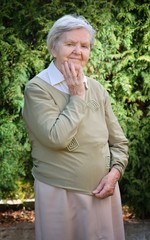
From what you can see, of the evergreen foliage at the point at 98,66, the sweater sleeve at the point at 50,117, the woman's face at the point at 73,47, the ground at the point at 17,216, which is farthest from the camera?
the ground at the point at 17,216

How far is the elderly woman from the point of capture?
80.5 inches

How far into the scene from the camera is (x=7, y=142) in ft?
12.7

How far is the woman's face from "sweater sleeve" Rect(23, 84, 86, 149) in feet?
0.63

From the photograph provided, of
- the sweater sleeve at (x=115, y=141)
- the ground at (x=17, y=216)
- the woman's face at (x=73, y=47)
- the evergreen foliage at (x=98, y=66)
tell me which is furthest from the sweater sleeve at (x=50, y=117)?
the ground at (x=17, y=216)

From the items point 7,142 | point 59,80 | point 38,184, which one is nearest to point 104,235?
point 38,184

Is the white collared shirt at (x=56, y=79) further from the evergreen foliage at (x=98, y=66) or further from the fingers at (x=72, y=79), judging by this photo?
the evergreen foliage at (x=98, y=66)

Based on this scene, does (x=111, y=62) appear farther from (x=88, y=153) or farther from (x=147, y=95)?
(x=88, y=153)

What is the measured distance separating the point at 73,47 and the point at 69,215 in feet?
2.78

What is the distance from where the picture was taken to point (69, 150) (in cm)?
206

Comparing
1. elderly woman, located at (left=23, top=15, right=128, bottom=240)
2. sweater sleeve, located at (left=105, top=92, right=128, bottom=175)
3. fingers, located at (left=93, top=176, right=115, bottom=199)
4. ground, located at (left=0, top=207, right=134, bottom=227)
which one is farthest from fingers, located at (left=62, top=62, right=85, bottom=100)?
ground, located at (left=0, top=207, right=134, bottom=227)

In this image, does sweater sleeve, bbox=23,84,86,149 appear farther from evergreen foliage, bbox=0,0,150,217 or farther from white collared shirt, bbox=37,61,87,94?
evergreen foliage, bbox=0,0,150,217

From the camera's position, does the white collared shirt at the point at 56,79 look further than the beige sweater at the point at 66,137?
Yes

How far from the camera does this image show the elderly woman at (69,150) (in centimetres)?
204

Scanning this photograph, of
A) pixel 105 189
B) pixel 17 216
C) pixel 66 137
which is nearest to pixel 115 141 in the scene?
pixel 105 189
